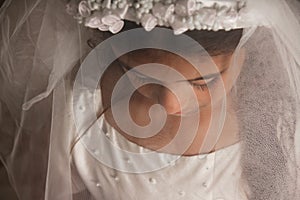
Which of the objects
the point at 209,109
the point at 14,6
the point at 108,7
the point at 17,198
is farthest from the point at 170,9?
the point at 17,198

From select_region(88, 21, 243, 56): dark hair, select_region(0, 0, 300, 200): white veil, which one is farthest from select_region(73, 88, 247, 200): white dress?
select_region(88, 21, 243, 56): dark hair

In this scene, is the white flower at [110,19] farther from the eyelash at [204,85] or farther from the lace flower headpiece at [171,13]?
the eyelash at [204,85]

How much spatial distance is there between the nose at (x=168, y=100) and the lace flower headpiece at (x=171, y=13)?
10 cm

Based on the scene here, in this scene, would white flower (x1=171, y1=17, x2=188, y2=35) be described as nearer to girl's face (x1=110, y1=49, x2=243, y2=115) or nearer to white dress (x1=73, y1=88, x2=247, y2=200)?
girl's face (x1=110, y1=49, x2=243, y2=115)

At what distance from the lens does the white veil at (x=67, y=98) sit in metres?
0.63

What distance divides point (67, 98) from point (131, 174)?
0.42 feet

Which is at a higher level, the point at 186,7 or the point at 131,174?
the point at 186,7

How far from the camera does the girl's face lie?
63cm

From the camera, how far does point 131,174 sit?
75cm

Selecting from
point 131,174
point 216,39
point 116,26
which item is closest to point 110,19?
point 116,26

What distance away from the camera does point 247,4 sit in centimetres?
58

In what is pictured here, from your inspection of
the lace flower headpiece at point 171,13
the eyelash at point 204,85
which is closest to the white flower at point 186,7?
the lace flower headpiece at point 171,13

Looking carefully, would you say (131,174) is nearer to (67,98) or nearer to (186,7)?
(67,98)

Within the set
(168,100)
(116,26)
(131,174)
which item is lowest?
(131,174)
